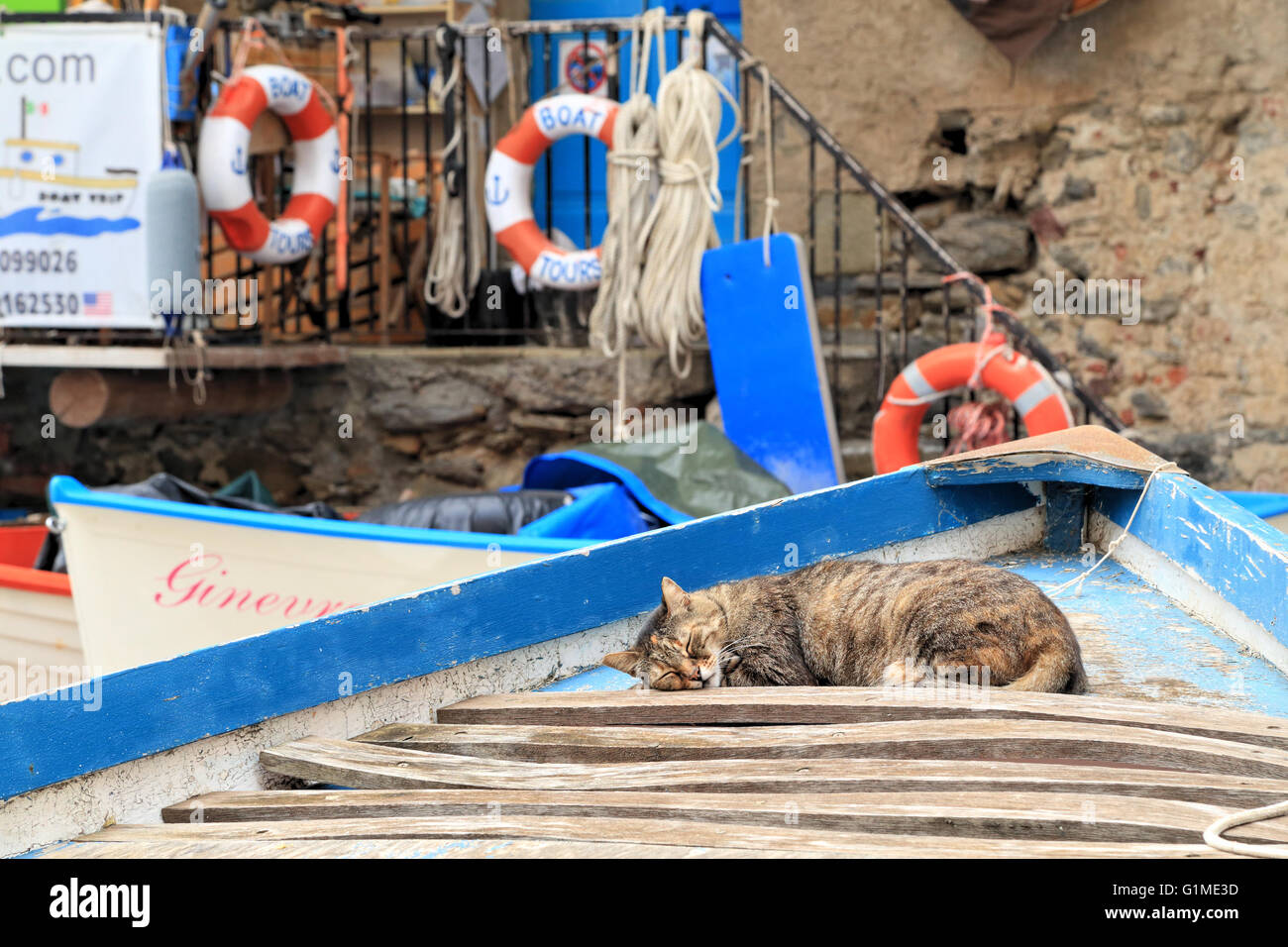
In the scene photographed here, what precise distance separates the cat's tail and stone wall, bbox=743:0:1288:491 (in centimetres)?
413

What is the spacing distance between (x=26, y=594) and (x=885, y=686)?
3.46m

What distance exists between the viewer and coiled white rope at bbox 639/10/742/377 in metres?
5.66

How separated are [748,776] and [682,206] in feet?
13.8

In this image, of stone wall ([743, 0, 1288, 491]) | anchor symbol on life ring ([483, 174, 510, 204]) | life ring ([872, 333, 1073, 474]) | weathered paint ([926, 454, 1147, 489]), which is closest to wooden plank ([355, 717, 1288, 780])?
weathered paint ([926, 454, 1147, 489])

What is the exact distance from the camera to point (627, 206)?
5.72 meters

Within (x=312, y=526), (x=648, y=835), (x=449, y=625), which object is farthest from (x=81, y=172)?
(x=648, y=835)

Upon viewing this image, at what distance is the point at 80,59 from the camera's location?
5594 millimetres

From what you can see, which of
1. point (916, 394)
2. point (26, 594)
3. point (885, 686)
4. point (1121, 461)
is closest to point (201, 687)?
point (885, 686)

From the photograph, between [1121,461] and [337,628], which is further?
[1121,461]

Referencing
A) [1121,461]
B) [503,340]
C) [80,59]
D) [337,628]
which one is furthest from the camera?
[503,340]

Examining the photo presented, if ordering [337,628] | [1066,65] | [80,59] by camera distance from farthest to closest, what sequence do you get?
[1066,65] → [80,59] → [337,628]

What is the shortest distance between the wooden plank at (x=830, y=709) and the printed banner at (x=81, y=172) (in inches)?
159
